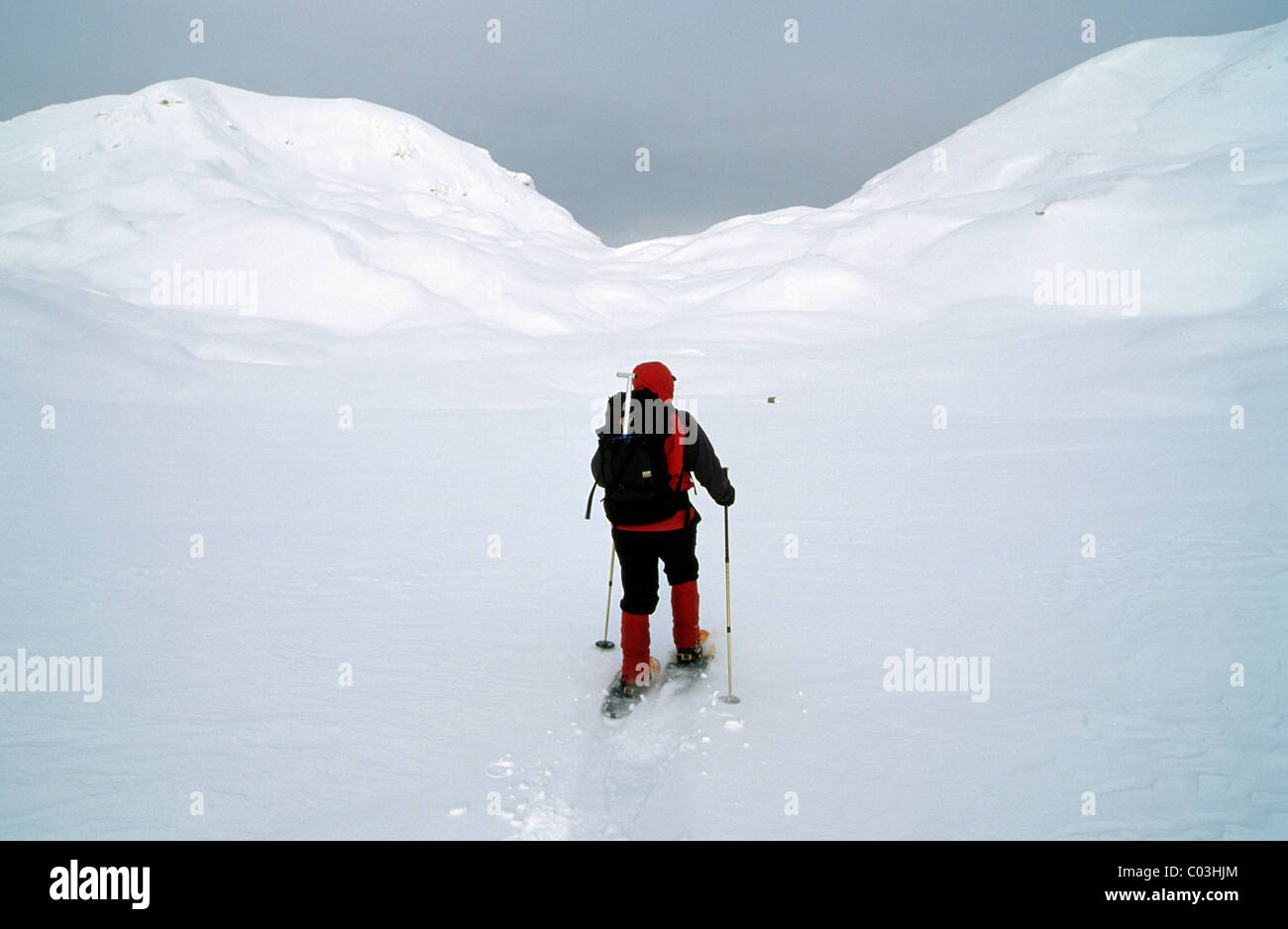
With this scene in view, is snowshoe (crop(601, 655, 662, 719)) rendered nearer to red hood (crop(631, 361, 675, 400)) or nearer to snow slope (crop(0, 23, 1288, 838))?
snow slope (crop(0, 23, 1288, 838))

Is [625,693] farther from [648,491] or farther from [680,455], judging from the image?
[680,455]

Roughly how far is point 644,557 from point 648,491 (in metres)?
0.48

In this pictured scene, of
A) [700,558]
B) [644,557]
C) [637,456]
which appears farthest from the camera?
[700,558]

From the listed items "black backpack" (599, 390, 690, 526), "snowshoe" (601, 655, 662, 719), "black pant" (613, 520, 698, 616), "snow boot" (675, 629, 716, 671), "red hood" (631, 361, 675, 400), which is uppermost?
"red hood" (631, 361, 675, 400)

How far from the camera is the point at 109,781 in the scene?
342cm

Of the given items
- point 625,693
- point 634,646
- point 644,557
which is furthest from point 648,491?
point 625,693

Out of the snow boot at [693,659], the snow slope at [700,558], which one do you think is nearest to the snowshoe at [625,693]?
the snow slope at [700,558]

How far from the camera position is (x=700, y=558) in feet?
23.9

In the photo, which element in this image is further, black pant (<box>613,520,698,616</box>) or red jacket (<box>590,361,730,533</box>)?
black pant (<box>613,520,698,616</box>)

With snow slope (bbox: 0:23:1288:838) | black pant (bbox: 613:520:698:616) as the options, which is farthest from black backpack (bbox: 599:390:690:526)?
snow slope (bbox: 0:23:1288:838)

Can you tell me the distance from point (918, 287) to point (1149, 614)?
89.1 feet

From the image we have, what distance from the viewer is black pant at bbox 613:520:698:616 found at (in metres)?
4.39

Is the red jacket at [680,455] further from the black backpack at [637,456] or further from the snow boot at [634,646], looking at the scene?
the snow boot at [634,646]

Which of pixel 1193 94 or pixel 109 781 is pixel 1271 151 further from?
pixel 109 781
